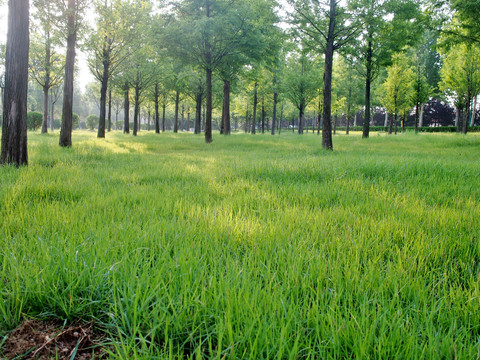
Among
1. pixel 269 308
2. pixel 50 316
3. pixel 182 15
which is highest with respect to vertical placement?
pixel 182 15

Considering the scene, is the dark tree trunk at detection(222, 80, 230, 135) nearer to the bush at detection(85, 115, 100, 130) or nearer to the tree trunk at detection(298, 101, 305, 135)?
the tree trunk at detection(298, 101, 305, 135)

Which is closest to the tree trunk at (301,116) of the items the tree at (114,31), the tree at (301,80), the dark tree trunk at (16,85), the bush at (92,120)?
the tree at (301,80)

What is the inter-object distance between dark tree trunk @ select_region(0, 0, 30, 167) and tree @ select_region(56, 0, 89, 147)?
457cm

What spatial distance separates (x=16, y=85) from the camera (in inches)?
219

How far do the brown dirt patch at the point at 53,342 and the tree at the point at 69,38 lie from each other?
11.2m

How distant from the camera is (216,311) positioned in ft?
4.16

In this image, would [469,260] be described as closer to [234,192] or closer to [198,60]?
[234,192]

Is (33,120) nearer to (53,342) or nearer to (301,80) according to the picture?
(301,80)

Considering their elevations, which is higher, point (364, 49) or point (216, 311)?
point (364, 49)

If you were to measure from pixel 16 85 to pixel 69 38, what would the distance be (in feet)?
19.3

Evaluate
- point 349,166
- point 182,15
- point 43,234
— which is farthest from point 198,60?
point 43,234

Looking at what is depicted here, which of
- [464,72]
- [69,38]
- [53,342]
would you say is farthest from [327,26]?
[464,72]

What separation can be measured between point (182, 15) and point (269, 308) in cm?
1696

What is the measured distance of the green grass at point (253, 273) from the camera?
3.76 feet
